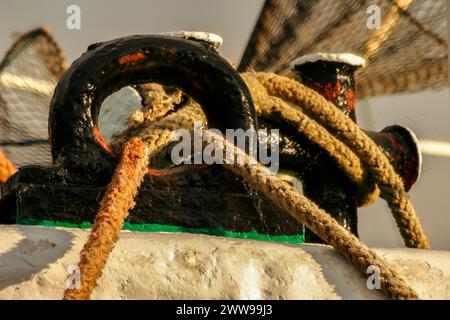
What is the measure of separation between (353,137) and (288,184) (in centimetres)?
79

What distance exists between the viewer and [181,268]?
161 centimetres

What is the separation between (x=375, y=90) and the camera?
4336 millimetres

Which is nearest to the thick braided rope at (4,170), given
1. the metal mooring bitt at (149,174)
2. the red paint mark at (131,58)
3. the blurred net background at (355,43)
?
the blurred net background at (355,43)

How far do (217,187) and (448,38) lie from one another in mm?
2937

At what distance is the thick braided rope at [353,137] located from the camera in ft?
8.27

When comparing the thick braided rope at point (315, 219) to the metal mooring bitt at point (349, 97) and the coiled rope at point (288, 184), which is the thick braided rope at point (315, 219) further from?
the metal mooring bitt at point (349, 97)

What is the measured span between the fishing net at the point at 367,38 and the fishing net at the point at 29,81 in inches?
52.8

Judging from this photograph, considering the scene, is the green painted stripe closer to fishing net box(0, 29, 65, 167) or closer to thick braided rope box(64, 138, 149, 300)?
thick braided rope box(64, 138, 149, 300)

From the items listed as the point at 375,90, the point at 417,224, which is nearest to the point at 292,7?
the point at 375,90

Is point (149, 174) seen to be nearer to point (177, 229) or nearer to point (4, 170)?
point (177, 229)

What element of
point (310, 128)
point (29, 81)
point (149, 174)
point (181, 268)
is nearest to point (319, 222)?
point (181, 268)

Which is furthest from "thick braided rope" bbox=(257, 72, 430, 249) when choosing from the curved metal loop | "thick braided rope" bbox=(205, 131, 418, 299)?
"thick braided rope" bbox=(205, 131, 418, 299)

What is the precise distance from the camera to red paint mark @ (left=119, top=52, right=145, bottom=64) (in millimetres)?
1932
